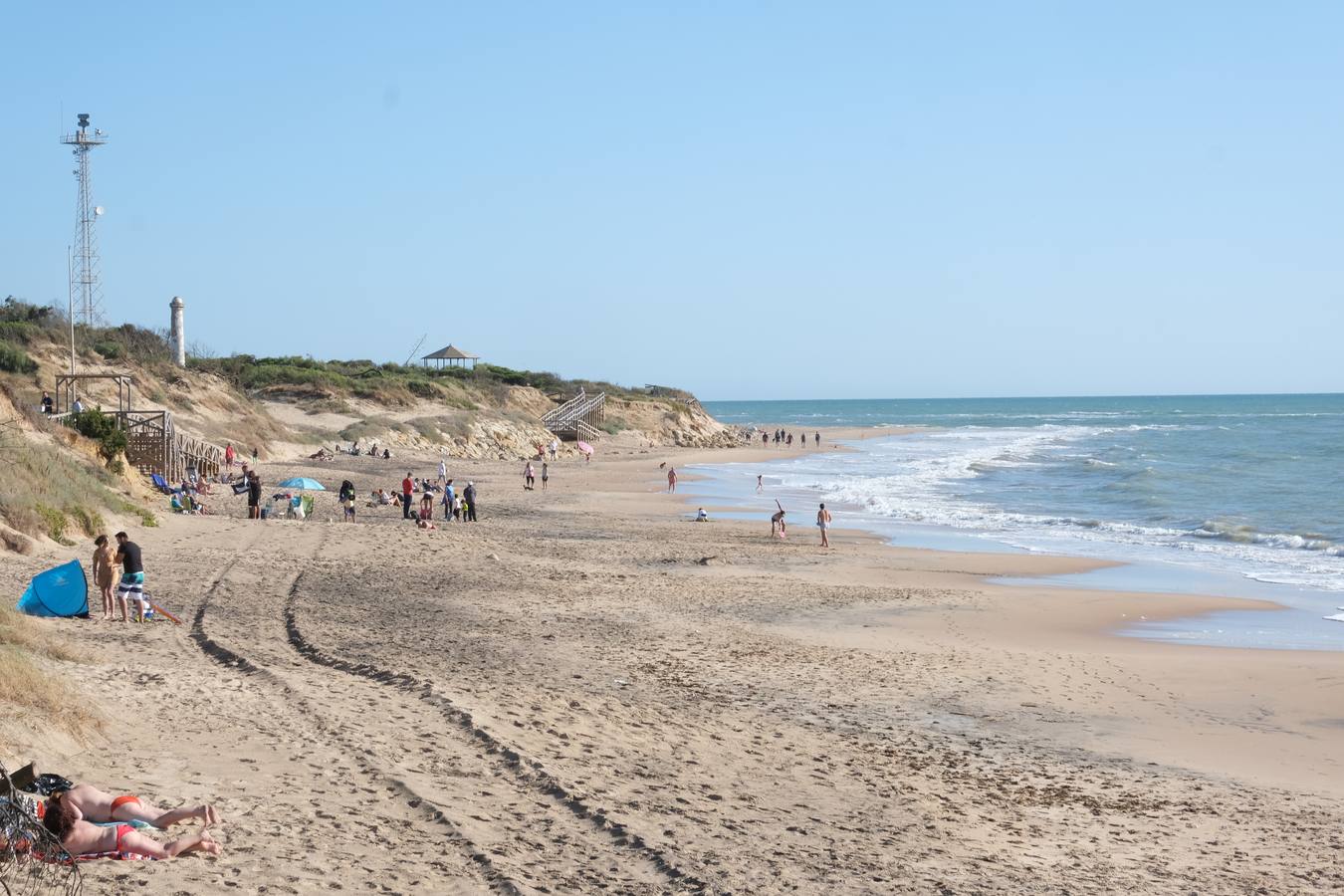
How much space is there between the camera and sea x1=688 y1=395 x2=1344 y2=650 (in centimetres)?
1922

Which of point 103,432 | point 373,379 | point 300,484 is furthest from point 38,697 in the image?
point 373,379

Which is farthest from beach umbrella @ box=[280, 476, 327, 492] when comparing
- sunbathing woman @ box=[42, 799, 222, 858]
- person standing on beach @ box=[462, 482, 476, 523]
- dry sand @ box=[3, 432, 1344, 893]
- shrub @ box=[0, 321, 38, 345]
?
sunbathing woman @ box=[42, 799, 222, 858]

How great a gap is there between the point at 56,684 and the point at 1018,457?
176 ft

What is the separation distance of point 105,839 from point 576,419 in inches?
2462

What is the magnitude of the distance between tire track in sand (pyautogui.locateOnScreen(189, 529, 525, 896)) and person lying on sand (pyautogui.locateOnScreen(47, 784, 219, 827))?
1.27 metres

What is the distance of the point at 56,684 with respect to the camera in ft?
27.3

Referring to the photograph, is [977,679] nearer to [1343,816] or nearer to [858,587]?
[1343,816]

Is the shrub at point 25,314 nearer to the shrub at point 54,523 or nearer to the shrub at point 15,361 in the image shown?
the shrub at point 15,361

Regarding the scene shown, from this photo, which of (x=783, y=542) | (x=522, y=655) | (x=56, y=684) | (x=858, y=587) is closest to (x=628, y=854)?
(x=56, y=684)

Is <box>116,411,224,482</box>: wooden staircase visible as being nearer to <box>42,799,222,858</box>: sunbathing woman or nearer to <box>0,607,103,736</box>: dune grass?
<box>0,607,103,736</box>: dune grass

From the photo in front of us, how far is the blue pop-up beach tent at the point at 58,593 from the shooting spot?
12664 mm

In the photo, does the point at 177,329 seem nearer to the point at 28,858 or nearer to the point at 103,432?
the point at 103,432

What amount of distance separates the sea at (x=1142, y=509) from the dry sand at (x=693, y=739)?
6.34 feet

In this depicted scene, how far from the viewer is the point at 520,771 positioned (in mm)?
8336
